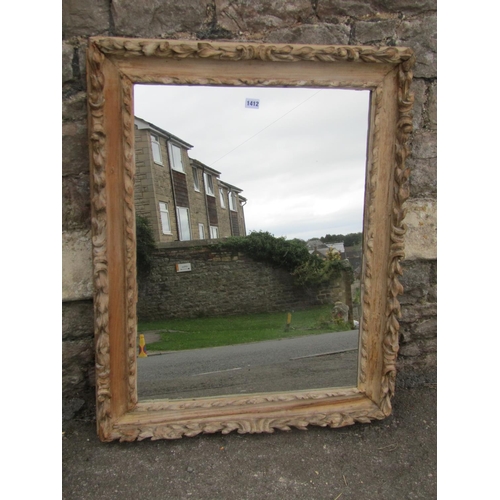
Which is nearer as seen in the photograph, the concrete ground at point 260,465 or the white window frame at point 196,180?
the concrete ground at point 260,465

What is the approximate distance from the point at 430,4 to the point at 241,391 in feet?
7.72

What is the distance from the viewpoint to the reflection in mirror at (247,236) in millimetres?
2225

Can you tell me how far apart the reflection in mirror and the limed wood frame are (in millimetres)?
60

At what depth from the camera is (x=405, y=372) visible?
8.96 feet

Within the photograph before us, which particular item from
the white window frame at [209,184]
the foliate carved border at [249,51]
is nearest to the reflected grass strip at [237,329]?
the white window frame at [209,184]

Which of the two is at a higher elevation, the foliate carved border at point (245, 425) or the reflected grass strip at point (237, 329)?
the reflected grass strip at point (237, 329)

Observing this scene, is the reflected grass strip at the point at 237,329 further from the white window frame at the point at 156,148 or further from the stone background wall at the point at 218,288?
the white window frame at the point at 156,148

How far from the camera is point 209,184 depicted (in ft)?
7.45

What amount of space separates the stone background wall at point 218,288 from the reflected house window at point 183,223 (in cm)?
5

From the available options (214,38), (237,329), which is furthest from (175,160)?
(237,329)

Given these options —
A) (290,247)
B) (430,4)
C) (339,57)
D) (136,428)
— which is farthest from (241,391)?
(430,4)

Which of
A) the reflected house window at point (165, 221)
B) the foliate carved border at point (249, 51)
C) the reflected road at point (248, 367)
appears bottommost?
the reflected road at point (248, 367)

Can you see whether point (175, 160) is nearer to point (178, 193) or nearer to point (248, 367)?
point (178, 193)

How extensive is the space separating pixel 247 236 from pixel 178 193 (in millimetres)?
420
